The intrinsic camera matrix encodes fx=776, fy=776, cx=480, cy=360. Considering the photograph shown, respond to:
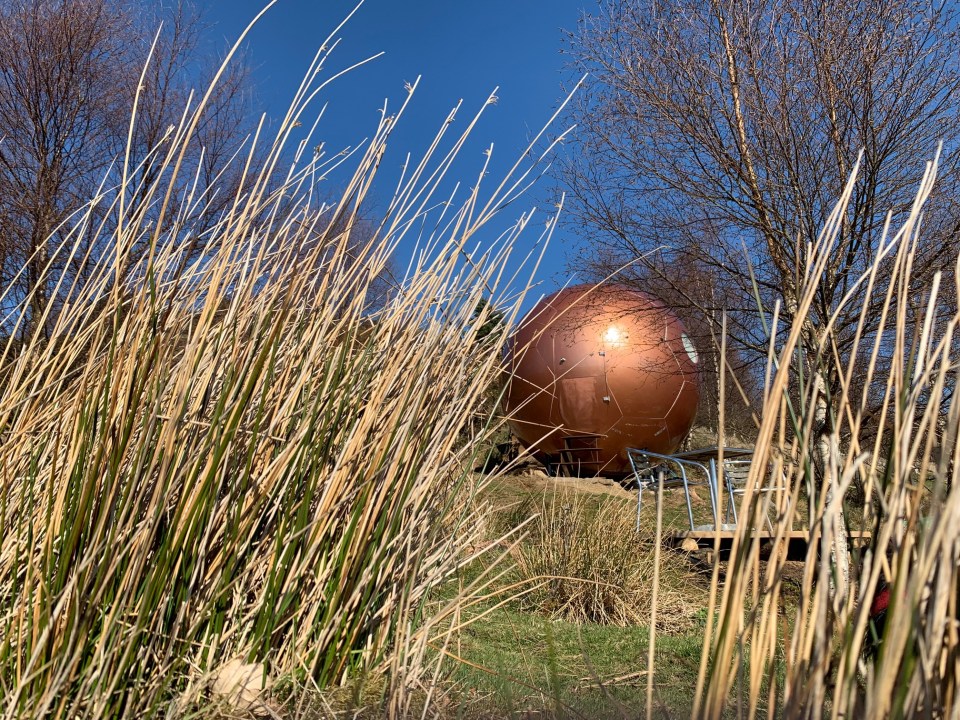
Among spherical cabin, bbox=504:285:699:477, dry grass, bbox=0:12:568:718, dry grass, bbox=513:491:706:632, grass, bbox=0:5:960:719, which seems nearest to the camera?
grass, bbox=0:5:960:719

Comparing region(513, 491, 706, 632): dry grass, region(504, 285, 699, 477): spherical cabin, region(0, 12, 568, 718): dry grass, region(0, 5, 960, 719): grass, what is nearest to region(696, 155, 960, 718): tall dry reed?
region(0, 5, 960, 719): grass

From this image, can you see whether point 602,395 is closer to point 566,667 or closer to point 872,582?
point 566,667

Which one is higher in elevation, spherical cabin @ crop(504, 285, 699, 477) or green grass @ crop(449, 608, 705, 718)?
spherical cabin @ crop(504, 285, 699, 477)

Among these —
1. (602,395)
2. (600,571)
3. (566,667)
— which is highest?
(602,395)

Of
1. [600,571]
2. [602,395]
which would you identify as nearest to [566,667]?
[600,571]

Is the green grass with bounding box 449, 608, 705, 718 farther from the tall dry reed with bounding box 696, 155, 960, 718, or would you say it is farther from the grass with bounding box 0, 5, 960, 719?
the tall dry reed with bounding box 696, 155, 960, 718

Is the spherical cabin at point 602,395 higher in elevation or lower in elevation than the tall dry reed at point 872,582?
higher

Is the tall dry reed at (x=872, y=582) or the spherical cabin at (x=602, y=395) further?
the spherical cabin at (x=602, y=395)

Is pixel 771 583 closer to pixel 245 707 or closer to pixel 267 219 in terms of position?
pixel 245 707

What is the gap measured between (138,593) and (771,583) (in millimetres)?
1033

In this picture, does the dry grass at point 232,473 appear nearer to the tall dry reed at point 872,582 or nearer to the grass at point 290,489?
the grass at point 290,489

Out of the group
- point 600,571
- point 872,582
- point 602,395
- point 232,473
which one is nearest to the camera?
point 872,582

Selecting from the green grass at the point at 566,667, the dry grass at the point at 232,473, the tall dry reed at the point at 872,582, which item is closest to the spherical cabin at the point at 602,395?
the green grass at the point at 566,667

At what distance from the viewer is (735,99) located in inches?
203
